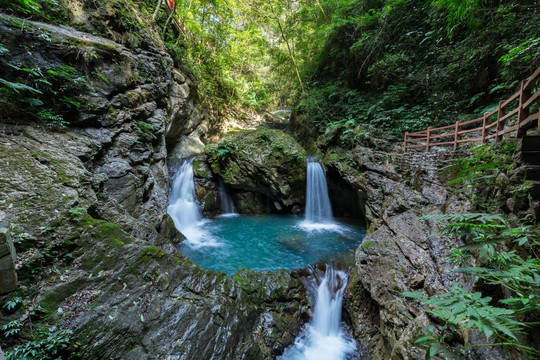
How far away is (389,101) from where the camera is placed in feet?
29.7

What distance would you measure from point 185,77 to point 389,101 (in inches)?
399

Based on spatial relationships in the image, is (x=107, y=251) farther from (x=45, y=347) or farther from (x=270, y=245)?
(x=270, y=245)

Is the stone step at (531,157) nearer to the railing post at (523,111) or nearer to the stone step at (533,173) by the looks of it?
the stone step at (533,173)

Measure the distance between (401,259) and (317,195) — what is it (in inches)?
255

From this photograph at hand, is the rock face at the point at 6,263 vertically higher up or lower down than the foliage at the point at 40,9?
lower down

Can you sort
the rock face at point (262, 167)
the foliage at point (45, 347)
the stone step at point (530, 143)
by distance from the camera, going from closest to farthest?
1. the foliage at point (45, 347)
2. the stone step at point (530, 143)
3. the rock face at point (262, 167)

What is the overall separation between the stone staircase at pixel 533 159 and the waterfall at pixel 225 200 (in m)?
10.8

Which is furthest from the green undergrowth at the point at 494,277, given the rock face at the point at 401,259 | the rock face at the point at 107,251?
the rock face at the point at 107,251

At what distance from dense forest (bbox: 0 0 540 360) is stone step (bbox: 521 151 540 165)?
14mm

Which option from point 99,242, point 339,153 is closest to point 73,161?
point 99,242

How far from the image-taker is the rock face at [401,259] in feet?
11.0

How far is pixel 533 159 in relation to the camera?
238cm

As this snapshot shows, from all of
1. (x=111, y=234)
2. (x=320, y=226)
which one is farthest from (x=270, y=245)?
(x=111, y=234)

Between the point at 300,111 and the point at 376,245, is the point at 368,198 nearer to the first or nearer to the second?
the point at 376,245
